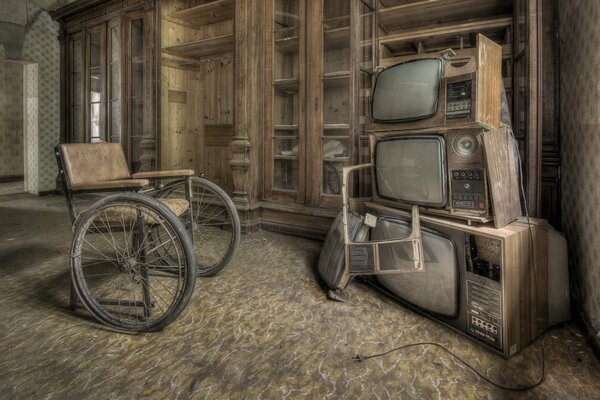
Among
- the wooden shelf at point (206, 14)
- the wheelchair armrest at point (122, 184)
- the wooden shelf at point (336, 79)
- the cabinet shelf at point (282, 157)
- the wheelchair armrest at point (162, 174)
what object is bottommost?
the wheelchair armrest at point (122, 184)

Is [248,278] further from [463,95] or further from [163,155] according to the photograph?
[163,155]

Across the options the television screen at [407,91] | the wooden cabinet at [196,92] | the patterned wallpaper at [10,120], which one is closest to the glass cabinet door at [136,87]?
the wooden cabinet at [196,92]

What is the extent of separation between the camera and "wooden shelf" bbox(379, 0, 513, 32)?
2188 mm

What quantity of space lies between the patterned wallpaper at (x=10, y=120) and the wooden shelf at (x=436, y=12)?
25.1 feet

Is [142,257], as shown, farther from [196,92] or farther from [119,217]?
[196,92]

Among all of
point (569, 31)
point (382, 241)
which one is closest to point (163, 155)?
point (382, 241)

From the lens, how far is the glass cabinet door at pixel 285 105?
2764 mm

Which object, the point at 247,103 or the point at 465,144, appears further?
the point at 247,103

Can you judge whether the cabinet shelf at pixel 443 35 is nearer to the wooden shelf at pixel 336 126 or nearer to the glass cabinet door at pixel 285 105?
the wooden shelf at pixel 336 126

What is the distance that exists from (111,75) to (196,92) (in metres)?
1.27

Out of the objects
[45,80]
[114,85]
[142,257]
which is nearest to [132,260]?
[142,257]

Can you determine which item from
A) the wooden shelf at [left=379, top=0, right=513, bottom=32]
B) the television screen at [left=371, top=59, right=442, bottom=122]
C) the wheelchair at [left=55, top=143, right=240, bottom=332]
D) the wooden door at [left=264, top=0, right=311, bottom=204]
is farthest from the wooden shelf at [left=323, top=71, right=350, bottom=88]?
the wheelchair at [left=55, top=143, right=240, bottom=332]

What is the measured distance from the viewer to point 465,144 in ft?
4.34

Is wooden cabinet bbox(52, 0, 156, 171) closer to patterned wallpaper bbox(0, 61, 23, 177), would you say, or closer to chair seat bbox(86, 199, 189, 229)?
chair seat bbox(86, 199, 189, 229)
